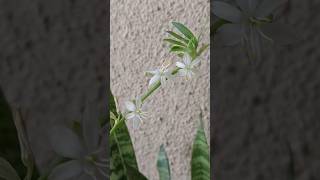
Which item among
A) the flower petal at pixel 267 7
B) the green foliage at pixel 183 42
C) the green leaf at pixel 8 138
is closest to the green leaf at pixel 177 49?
the green foliage at pixel 183 42

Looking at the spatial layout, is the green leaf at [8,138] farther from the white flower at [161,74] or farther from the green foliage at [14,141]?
the white flower at [161,74]

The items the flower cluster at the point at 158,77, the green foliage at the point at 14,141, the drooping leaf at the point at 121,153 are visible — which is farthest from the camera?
the flower cluster at the point at 158,77

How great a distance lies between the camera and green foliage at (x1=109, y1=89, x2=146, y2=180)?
463 millimetres

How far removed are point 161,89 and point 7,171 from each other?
1.16 ft

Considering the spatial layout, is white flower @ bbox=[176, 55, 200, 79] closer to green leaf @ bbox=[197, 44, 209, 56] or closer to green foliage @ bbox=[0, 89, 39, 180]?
green leaf @ bbox=[197, 44, 209, 56]

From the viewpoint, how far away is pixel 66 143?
29 cm

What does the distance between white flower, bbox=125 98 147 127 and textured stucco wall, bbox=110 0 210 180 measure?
0.01 meters

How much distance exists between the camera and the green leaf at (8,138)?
281mm

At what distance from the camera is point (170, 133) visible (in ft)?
2.00

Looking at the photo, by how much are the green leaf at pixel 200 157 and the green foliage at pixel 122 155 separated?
0.07m

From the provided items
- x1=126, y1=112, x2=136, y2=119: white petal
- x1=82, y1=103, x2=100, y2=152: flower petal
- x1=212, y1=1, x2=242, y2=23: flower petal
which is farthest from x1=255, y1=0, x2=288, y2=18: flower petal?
x1=126, y1=112, x2=136, y2=119: white petal

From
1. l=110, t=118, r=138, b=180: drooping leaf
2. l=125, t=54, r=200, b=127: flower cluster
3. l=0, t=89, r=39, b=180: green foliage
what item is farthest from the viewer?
l=125, t=54, r=200, b=127: flower cluster

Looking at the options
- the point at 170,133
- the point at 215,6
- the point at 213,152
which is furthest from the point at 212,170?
the point at 170,133

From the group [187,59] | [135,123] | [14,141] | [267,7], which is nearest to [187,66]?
[187,59]
